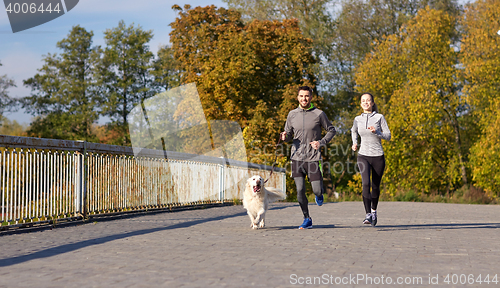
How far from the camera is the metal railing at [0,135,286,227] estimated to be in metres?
8.10

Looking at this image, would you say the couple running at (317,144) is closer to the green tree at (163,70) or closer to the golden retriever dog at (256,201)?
the golden retriever dog at (256,201)

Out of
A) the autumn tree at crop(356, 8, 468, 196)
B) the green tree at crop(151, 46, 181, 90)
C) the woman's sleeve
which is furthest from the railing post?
the green tree at crop(151, 46, 181, 90)

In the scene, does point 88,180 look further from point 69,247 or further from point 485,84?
point 485,84

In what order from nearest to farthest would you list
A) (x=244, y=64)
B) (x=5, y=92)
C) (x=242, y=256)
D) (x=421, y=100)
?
(x=242, y=256) < (x=421, y=100) < (x=244, y=64) < (x=5, y=92)

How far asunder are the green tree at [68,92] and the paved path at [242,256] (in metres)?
44.0

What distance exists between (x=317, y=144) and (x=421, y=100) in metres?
25.4

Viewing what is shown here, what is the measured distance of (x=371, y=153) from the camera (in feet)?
30.6

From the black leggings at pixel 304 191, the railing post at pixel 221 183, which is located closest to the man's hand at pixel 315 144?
the black leggings at pixel 304 191

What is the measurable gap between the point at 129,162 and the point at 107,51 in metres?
43.2

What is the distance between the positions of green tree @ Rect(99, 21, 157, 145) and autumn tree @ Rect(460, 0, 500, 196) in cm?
2943

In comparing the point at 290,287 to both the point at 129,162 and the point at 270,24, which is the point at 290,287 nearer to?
Result: the point at 129,162

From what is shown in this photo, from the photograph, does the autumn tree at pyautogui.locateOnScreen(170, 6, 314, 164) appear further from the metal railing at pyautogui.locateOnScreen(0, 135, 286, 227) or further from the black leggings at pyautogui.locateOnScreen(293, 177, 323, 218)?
the black leggings at pyautogui.locateOnScreen(293, 177, 323, 218)

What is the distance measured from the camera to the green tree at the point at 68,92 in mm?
51000

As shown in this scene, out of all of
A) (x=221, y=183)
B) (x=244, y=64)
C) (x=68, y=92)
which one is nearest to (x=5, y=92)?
(x=68, y=92)
